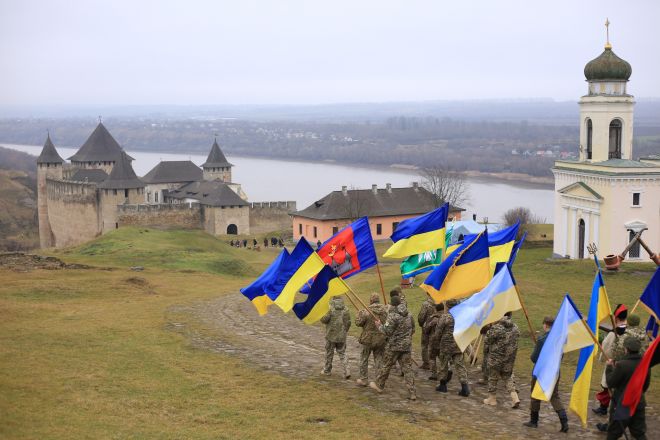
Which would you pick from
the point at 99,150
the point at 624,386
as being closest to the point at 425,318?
the point at 624,386

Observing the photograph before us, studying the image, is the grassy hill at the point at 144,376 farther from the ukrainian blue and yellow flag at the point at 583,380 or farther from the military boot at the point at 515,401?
the ukrainian blue and yellow flag at the point at 583,380

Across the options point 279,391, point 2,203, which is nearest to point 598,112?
point 279,391

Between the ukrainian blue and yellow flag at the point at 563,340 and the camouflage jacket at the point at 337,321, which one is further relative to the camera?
the camouflage jacket at the point at 337,321

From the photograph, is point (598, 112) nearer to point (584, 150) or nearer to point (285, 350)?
point (584, 150)

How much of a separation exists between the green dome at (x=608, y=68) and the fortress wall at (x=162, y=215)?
108 ft

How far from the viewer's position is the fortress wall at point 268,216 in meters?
64.1

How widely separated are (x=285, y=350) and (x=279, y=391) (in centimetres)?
315

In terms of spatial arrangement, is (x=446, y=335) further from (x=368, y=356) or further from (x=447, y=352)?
(x=368, y=356)

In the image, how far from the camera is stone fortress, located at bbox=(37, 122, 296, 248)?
61.5 metres

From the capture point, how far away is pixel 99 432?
10.6 meters

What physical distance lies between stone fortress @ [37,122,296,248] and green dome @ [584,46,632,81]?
31.9 m

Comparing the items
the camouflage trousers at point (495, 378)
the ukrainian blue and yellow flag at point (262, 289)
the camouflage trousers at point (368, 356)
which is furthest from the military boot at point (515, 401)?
the ukrainian blue and yellow flag at point (262, 289)

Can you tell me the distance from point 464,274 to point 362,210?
3904cm

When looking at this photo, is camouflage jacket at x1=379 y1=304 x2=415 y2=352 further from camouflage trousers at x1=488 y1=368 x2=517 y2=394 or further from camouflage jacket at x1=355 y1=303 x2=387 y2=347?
camouflage trousers at x1=488 y1=368 x2=517 y2=394
